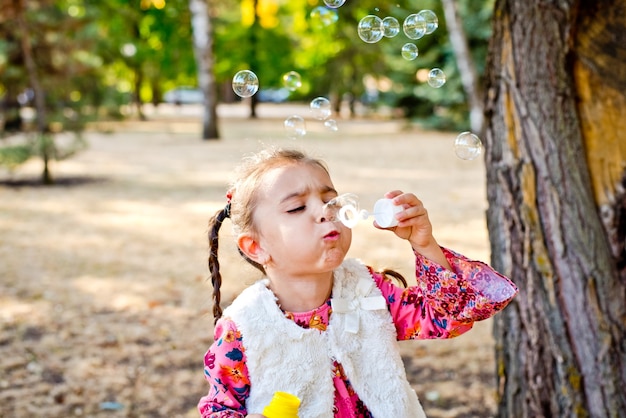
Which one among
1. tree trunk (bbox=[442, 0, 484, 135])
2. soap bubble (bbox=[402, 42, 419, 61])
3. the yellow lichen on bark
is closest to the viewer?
soap bubble (bbox=[402, 42, 419, 61])

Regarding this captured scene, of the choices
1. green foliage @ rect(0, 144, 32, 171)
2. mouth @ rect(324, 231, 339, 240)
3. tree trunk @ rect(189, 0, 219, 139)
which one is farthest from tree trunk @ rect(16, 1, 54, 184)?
mouth @ rect(324, 231, 339, 240)

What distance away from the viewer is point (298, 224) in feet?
5.81

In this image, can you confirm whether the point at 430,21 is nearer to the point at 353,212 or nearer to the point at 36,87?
the point at 353,212

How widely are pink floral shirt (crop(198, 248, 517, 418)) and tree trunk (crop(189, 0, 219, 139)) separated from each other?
1249 cm

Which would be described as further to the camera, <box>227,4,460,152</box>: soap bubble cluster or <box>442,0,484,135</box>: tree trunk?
<box>442,0,484,135</box>: tree trunk

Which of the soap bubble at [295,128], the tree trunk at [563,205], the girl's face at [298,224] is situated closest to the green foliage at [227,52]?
the tree trunk at [563,205]

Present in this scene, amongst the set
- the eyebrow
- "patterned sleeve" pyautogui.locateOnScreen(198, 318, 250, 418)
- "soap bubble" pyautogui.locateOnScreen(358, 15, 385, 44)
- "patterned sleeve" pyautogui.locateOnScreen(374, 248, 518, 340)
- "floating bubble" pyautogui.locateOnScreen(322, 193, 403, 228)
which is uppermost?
"soap bubble" pyautogui.locateOnScreen(358, 15, 385, 44)

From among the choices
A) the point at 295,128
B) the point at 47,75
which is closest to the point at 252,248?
the point at 295,128

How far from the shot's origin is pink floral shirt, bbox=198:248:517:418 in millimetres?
1822

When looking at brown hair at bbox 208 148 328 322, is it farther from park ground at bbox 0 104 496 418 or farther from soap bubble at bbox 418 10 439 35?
soap bubble at bbox 418 10 439 35

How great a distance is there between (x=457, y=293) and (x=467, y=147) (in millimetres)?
538

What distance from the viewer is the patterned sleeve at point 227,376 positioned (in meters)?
1.79

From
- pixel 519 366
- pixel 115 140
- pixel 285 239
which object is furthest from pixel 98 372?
pixel 115 140

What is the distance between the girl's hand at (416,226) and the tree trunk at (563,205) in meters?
0.86
